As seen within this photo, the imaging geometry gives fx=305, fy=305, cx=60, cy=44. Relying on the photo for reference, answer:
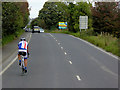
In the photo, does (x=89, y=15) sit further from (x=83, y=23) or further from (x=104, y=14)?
(x=104, y=14)

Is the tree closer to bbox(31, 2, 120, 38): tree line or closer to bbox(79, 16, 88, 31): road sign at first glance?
bbox(31, 2, 120, 38): tree line

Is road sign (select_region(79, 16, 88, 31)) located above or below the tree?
below

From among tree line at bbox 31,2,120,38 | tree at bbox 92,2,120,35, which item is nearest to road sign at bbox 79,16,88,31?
tree line at bbox 31,2,120,38

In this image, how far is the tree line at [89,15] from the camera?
44.2 meters

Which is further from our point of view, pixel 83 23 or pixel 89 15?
pixel 89 15

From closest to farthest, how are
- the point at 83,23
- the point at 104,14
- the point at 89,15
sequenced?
1. the point at 104,14
2. the point at 83,23
3. the point at 89,15

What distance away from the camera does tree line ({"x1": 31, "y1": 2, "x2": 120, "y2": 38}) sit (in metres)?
44.2

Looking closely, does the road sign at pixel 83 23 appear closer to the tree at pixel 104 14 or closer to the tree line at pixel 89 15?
the tree line at pixel 89 15

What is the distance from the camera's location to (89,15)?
2328 inches

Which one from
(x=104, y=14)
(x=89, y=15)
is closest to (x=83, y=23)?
(x=89, y=15)

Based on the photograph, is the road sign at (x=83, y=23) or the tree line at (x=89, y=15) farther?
the road sign at (x=83, y=23)

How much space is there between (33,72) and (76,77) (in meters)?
2.74

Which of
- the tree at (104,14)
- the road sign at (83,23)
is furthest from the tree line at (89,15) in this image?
the road sign at (83,23)

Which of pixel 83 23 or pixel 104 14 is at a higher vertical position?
pixel 104 14
